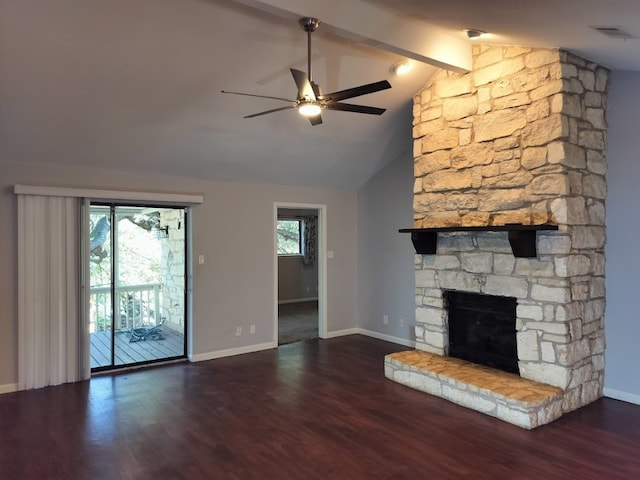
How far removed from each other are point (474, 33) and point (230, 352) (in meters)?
4.61

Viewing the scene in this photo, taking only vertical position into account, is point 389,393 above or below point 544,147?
below

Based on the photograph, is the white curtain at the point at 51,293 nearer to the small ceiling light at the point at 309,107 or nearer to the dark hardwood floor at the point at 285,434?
the dark hardwood floor at the point at 285,434

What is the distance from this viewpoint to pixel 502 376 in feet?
13.2

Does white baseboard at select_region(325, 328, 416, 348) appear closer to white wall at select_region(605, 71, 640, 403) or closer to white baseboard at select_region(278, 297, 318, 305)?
white wall at select_region(605, 71, 640, 403)

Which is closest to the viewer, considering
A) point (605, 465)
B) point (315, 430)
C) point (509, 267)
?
point (605, 465)

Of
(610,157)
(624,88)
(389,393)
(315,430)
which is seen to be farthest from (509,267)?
(315,430)

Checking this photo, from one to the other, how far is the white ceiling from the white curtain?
0.59 metres

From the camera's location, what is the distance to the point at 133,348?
562 cm

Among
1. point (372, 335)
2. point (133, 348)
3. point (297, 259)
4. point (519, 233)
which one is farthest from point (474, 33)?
point (297, 259)

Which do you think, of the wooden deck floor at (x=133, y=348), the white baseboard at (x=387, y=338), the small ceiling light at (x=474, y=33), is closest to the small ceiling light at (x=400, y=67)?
the small ceiling light at (x=474, y=33)

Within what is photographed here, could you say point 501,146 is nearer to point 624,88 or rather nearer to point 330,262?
point 624,88

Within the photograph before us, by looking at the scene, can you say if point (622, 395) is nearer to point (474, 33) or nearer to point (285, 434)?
point (285, 434)

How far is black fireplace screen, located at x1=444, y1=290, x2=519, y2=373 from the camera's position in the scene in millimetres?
4211

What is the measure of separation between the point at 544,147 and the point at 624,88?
1074 millimetres
